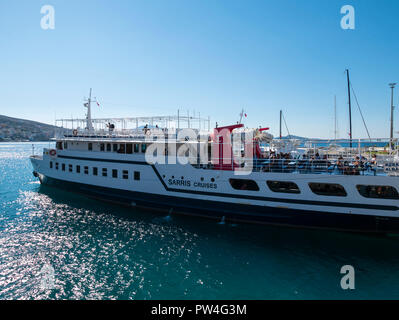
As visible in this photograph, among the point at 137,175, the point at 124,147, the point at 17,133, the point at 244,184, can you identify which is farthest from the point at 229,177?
the point at 17,133

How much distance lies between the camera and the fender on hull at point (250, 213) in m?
13.2

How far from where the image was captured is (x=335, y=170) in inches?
565

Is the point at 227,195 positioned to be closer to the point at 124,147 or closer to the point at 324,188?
the point at 324,188

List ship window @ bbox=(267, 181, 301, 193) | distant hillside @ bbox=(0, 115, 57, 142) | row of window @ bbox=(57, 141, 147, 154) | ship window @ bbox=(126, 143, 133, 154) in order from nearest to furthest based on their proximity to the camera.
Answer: ship window @ bbox=(267, 181, 301, 193), row of window @ bbox=(57, 141, 147, 154), ship window @ bbox=(126, 143, 133, 154), distant hillside @ bbox=(0, 115, 57, 142)

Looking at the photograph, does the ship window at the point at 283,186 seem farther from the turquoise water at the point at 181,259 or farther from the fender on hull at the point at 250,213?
the turquoise water at the point at 181,259

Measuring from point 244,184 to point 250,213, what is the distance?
6.47 feet

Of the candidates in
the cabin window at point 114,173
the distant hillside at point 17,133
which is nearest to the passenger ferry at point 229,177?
the cabin window at point 114,173

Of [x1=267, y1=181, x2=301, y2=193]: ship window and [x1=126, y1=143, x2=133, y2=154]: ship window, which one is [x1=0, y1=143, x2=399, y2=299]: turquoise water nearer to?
[x1=267, y1=181, x2=301, y2=193]: ship window

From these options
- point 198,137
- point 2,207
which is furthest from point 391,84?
point 2,207

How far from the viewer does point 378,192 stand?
13031 mm

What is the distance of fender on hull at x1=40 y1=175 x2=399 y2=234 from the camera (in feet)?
43.3

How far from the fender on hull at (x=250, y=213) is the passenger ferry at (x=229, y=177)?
0.05m

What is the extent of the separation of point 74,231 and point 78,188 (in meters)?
7.85

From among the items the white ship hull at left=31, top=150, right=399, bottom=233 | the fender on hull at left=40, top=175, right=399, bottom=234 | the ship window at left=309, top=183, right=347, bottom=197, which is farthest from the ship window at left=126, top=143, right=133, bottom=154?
the ship window at left=309, top=183, right=347, bottom=197
